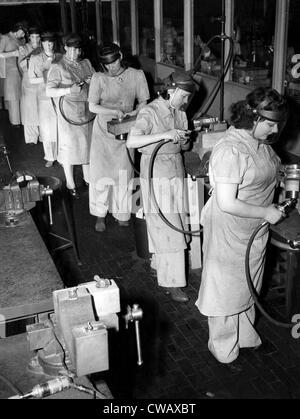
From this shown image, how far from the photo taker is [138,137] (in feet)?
11.3

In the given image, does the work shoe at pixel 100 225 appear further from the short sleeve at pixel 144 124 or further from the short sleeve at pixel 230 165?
the short sleeve at pixel 230 165

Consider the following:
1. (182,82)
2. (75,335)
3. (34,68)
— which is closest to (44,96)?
(34,68)

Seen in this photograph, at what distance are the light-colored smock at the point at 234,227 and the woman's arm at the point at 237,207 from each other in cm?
4

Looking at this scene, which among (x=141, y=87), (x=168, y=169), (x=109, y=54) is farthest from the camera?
(x=141, y=87)

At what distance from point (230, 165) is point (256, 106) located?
1.08 ft

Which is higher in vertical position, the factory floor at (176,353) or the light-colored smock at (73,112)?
the light-colored smock at (73,112)

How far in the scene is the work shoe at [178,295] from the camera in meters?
3.87

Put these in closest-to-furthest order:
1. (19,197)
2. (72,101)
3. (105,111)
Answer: (19,197)
(105,111)
(72,101)

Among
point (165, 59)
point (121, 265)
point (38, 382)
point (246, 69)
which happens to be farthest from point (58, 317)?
point (165, 59)

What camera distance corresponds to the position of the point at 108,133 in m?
4.85

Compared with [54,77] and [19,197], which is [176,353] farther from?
[54,77]

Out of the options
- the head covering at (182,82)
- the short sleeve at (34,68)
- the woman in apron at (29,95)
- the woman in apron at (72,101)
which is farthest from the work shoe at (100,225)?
the woman in apron at (29,95)

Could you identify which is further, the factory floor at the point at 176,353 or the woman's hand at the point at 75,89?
the woman's hand at the point at 75,89

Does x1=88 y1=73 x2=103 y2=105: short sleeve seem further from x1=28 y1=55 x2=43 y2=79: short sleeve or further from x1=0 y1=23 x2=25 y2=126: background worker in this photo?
x1=0 y1=23 x2=25 y2=126: background worker
